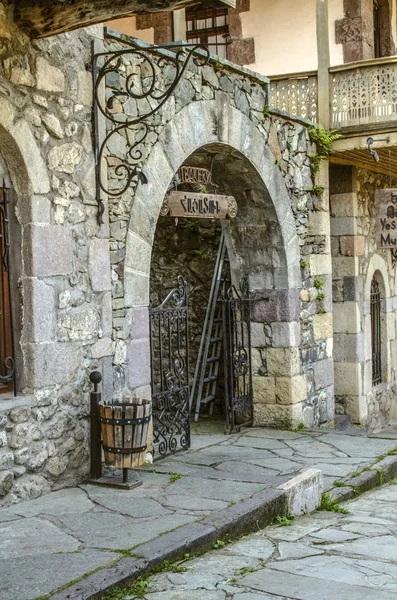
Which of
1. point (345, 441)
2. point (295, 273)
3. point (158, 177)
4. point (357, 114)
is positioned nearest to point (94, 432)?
point (158, 177)

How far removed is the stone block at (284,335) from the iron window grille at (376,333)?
2906 mm

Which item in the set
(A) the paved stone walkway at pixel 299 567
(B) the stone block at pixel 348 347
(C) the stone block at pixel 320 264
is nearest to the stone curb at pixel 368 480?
(A) the paved stone walkway at pixel 299 567

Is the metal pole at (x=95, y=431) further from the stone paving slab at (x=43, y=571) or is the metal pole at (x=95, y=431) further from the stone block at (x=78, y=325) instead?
the stone paving slab at (x=43, y=571)

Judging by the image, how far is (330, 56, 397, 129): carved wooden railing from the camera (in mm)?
9000

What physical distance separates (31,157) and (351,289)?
5.90 m

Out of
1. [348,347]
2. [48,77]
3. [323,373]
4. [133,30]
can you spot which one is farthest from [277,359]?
[133,30]

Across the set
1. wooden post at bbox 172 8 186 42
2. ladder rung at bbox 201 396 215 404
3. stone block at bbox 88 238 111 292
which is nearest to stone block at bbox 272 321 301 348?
ladder rung at bbox 201 396 215 404

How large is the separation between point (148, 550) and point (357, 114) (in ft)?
20.9

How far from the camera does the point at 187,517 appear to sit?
16.3ft

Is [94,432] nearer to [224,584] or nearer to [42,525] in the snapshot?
[42,525]

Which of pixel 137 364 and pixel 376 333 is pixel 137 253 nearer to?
pixel 137 364

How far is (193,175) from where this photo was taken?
291 inches

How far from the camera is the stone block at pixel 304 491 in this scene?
5672 mm

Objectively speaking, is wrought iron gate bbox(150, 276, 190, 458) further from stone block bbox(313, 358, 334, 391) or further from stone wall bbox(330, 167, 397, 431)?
stone wall bbox(330, 167, 397, 431)
